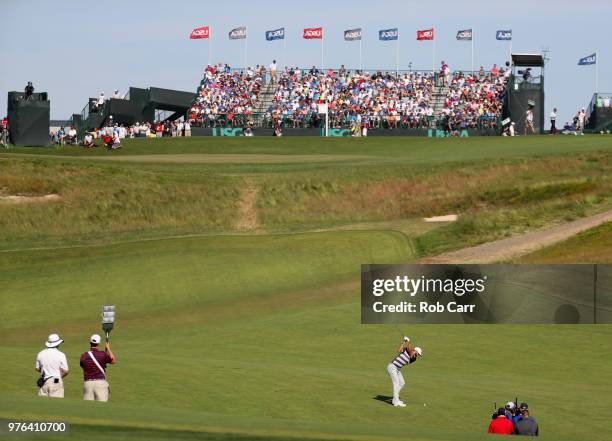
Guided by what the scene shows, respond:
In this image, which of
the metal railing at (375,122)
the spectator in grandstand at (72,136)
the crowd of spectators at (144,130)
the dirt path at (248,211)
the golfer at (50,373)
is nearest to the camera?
the golfer at (50,373)

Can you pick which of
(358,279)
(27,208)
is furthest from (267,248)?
(27,208)

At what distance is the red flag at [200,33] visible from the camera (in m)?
107

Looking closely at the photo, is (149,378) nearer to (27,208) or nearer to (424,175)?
(27,208)

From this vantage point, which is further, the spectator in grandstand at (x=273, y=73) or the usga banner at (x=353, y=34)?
the usga banner at (x=353, y=34)

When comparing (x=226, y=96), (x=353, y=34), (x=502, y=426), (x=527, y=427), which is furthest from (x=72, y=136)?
(x=527, y=427)

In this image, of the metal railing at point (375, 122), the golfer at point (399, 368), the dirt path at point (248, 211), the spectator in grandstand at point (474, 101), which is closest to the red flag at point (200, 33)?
the metal railing at point (375, 122)

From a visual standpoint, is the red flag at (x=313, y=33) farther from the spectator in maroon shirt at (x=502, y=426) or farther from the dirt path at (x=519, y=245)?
the spectator in maroon shirt at (x=502, y=426)

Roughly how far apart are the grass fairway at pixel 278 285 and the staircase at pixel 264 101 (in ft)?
39.8

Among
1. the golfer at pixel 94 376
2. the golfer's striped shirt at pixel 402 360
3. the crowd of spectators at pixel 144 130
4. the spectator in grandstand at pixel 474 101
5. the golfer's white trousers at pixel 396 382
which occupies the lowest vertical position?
the golfer's white trousers at pixel 396 382

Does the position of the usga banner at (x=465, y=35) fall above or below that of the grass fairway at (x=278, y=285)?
above

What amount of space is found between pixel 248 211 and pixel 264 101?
41.5m

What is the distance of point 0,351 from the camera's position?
27375 mm

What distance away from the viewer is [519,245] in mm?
46219

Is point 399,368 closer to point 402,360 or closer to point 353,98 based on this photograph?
point 402,360
